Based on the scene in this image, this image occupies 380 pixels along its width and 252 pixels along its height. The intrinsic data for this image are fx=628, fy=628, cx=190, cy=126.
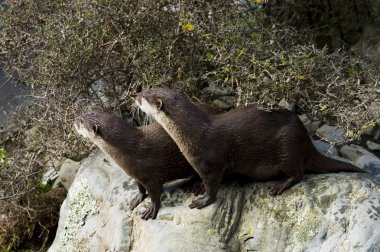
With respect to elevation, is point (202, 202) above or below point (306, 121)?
above

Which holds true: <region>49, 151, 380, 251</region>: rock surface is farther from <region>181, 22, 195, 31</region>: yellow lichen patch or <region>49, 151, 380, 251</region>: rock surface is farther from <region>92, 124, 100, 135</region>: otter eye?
<region>181, 22, 195, 31</region>: yellow lichen patch

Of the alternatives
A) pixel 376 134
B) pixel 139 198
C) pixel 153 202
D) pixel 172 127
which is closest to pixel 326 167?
pixel 172 127

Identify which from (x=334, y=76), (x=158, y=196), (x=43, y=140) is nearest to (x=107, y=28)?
(x=43, y=140)

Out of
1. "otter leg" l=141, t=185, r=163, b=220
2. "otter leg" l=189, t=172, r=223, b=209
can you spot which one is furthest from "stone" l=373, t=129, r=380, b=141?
"otter leg" l=141, t=185, r=163, b=220

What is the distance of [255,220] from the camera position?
12.3 feet

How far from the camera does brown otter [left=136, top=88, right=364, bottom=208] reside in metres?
A: 3.64

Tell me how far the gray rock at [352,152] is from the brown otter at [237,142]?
918 millimetres

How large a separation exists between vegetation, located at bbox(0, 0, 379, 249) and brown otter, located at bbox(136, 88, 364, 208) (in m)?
0.22

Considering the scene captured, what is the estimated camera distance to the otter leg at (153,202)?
12.8ft

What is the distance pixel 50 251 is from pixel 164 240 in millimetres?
1214

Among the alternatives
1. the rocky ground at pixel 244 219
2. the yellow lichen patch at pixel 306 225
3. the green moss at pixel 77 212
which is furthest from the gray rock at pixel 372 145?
the green moss at pixel 77 212

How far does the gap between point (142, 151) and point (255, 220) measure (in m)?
0.81

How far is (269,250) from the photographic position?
11.9 feet

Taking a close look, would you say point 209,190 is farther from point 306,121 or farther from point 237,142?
point 306,121
